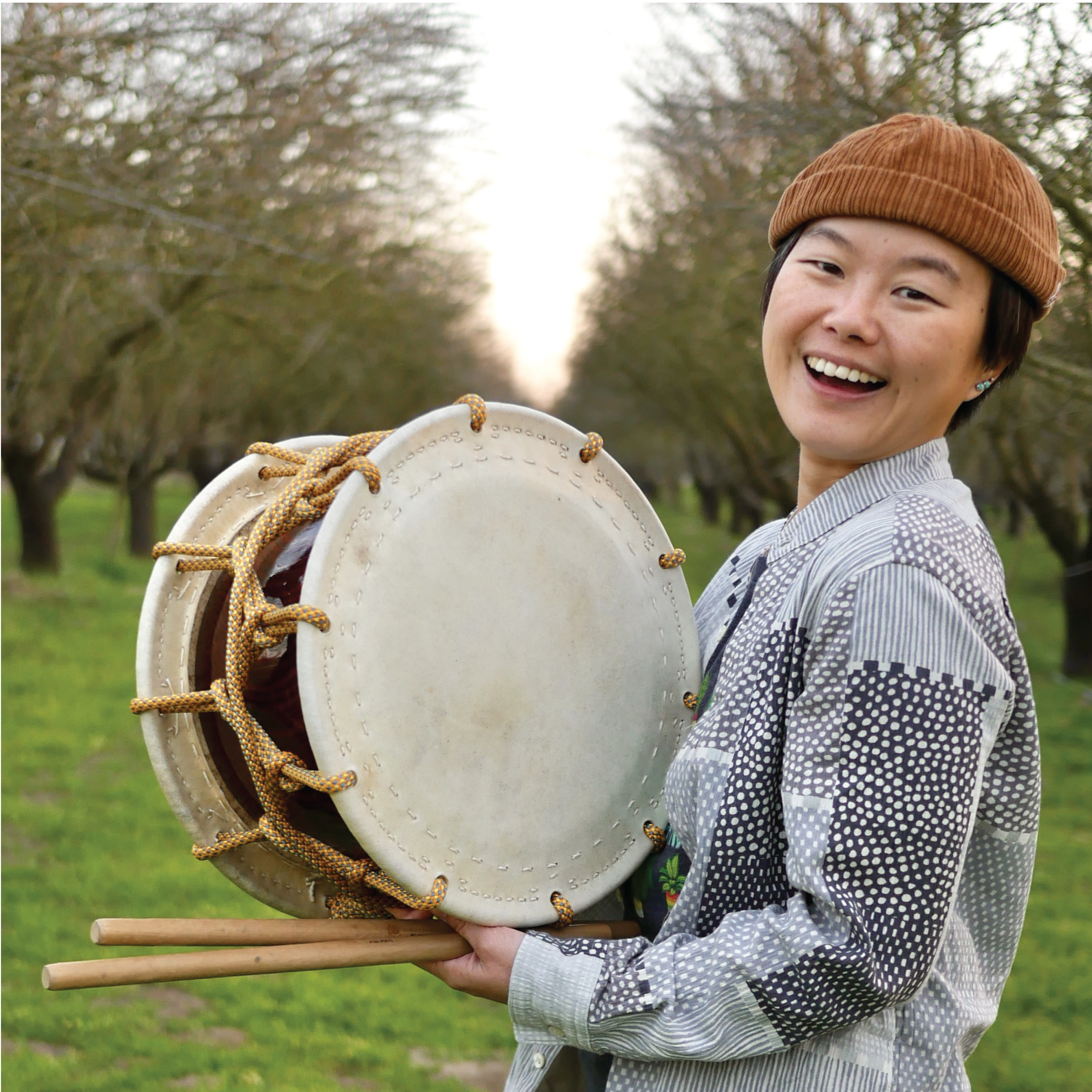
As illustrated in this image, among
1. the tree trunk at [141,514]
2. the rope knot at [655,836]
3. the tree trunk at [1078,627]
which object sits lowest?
the tree trunk at [141,514]

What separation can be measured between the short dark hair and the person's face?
0.04 feet

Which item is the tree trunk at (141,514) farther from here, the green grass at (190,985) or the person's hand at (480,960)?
the person's hand at (480,960)

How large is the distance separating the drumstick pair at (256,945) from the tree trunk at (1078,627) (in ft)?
35.6

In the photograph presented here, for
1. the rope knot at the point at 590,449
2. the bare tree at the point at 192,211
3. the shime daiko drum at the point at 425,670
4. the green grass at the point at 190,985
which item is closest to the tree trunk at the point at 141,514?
the bare tree at the point at 192,211

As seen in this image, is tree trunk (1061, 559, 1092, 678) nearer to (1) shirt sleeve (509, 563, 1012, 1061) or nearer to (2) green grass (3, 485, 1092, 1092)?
(2) green grass (3, 485, 1092, 1092)

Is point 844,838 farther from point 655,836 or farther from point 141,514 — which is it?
point 141,514

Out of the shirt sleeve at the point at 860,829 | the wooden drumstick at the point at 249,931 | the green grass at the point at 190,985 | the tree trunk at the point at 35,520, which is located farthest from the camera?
the tree trunk at the point at 35,520

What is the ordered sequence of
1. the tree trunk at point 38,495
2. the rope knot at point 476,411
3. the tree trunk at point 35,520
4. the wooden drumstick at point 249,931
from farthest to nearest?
the tree trunk at point 35,520 < the tree trunk at point 38,495 < the rope knot at point 476,411 < the wooden drumstick at point 249,931

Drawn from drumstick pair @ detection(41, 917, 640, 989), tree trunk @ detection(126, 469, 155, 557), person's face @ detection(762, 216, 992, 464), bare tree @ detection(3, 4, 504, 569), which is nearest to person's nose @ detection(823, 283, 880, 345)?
person's face @ detection(762, 216, 992, 464)

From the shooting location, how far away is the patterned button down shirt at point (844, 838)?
44.8 inches

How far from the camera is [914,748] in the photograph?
1.13 m

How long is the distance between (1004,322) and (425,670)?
2.64 feet

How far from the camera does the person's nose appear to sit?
4.32 ft

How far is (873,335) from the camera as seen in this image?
1.32m
